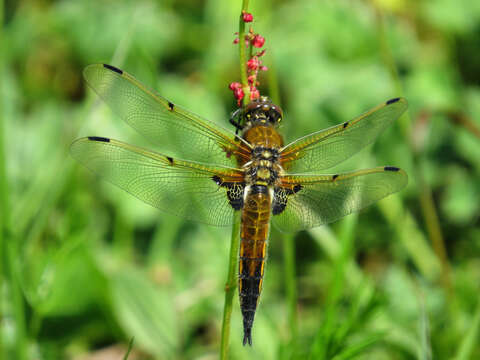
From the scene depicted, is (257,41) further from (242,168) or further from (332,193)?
(332,193)

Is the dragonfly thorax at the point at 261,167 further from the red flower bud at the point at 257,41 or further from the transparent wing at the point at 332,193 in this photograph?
the red flower bud at the point at 257,41

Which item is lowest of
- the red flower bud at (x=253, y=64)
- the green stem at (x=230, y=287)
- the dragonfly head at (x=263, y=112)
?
the green stem at (x=230, y=287)

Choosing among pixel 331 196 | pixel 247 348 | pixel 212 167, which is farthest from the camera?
pixel 247 348

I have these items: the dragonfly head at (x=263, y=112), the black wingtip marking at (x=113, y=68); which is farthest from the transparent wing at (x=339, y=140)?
the black wingtip marking at (x=113, y=68)

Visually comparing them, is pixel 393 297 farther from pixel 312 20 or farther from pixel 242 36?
pixel 312 20

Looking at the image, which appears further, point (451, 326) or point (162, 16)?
point (162, 16)

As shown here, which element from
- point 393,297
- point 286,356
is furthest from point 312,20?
point 286,356

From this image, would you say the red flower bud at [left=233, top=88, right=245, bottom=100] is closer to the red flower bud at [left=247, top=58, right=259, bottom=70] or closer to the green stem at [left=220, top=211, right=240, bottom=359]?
the red flower bud at [left=247, top=58, right=259, bottom=70]
